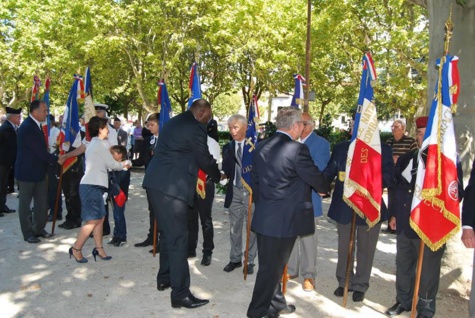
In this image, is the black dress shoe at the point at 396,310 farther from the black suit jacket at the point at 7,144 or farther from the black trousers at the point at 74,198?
the black suit jacket at the point at 7,144

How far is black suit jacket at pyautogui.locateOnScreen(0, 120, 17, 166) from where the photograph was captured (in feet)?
30.6

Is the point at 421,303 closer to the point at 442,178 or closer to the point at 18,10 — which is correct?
the point at 442,178

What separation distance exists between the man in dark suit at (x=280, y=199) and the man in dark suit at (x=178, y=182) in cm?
76

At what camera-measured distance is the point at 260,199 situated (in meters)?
4.26

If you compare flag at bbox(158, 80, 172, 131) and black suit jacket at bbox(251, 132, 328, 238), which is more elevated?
flag at bbox(158, 80, 172, 131)

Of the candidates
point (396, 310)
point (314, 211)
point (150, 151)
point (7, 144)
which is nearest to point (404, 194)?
point (314, 211)

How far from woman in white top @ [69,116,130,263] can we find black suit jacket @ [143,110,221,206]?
1.72m

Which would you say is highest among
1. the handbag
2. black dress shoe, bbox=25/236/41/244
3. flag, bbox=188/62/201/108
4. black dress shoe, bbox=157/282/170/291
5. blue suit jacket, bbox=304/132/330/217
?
flag, bbox=188/62/201/108

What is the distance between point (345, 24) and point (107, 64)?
1753 centimetres

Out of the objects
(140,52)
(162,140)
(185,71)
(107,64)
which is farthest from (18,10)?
(162,140)

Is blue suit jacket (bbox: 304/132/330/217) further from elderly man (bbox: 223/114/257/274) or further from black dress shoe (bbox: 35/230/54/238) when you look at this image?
black dress shoe (bbox: 35/230/54/238)

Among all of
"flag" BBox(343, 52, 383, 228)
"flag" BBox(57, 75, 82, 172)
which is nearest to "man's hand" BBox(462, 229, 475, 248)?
"flag" BBox(343, 52, 383, 228)

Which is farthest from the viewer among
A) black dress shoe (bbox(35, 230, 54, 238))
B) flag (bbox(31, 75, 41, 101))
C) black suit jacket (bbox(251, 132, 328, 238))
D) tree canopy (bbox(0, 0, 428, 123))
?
tree canopy (bbox(0, 0, 428, 123))

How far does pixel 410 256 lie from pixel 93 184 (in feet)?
13.8
